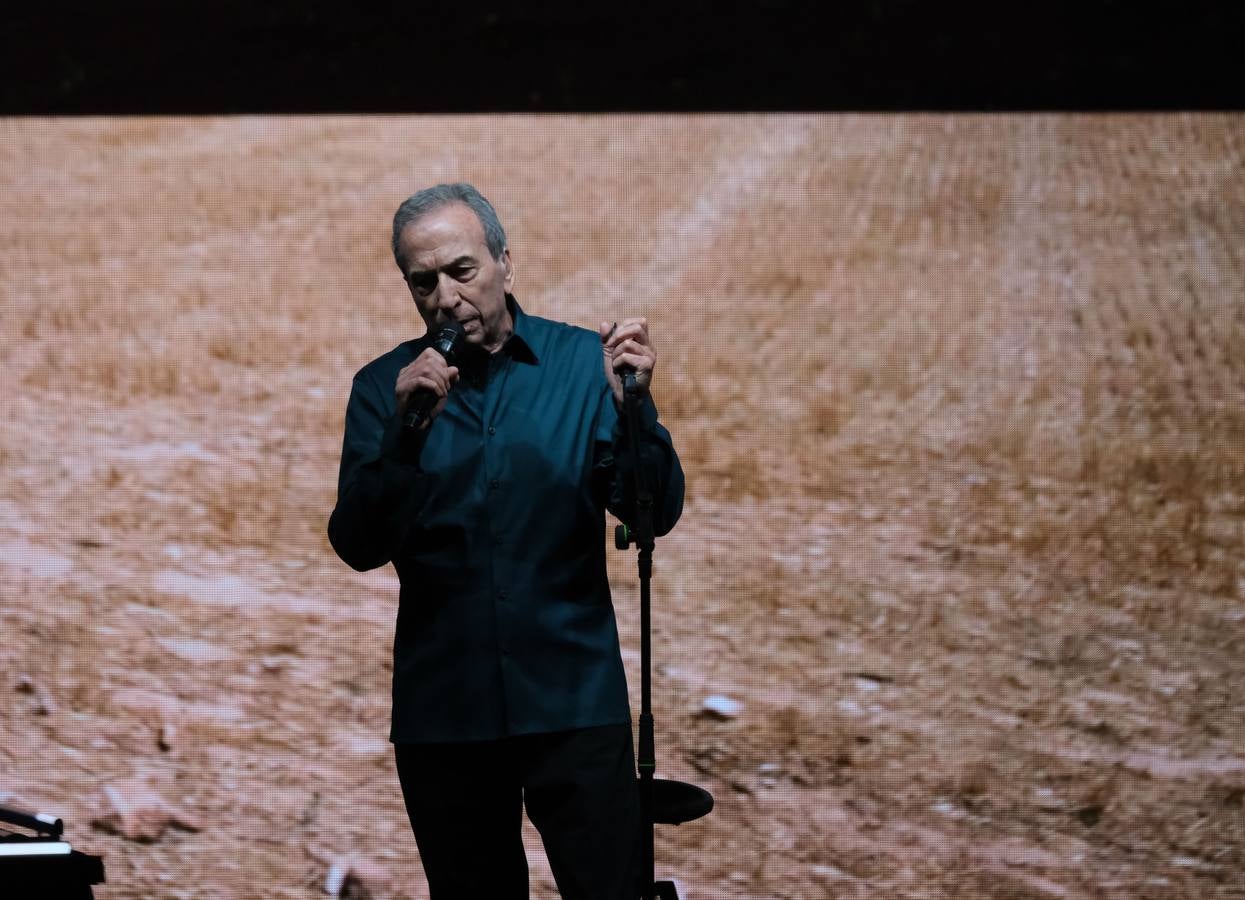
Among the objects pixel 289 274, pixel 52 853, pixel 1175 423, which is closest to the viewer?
pixel 52 853

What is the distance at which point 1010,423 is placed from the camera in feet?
13.8

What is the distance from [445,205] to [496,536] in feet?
1.14

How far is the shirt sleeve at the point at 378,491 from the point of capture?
157 centimetres

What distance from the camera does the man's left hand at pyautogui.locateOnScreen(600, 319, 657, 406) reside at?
1580mm

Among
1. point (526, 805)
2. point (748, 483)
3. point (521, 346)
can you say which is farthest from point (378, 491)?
point (748, 483)

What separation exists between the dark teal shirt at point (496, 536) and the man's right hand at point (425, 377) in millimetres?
55

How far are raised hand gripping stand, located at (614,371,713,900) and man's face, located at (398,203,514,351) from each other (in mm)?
178

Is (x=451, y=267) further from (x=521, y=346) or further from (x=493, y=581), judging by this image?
(x=493, y=581)

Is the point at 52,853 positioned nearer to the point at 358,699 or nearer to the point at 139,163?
the point at 358,699

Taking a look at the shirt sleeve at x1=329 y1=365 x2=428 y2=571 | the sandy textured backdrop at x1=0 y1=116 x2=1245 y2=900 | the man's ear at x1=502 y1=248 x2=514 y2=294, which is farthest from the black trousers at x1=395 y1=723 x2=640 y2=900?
the sandy textured backdrop at x1=0 y1=116 x2=1245 y2=900

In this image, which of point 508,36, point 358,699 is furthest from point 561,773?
point 508,36

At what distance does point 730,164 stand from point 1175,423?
4.63ft

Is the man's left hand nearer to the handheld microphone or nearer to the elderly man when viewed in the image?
the elderly man

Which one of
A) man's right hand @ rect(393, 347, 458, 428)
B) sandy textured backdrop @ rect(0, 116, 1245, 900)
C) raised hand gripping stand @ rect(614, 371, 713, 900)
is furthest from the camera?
sandy textured backdrop @ rect(0, 116, 1245, 900)
